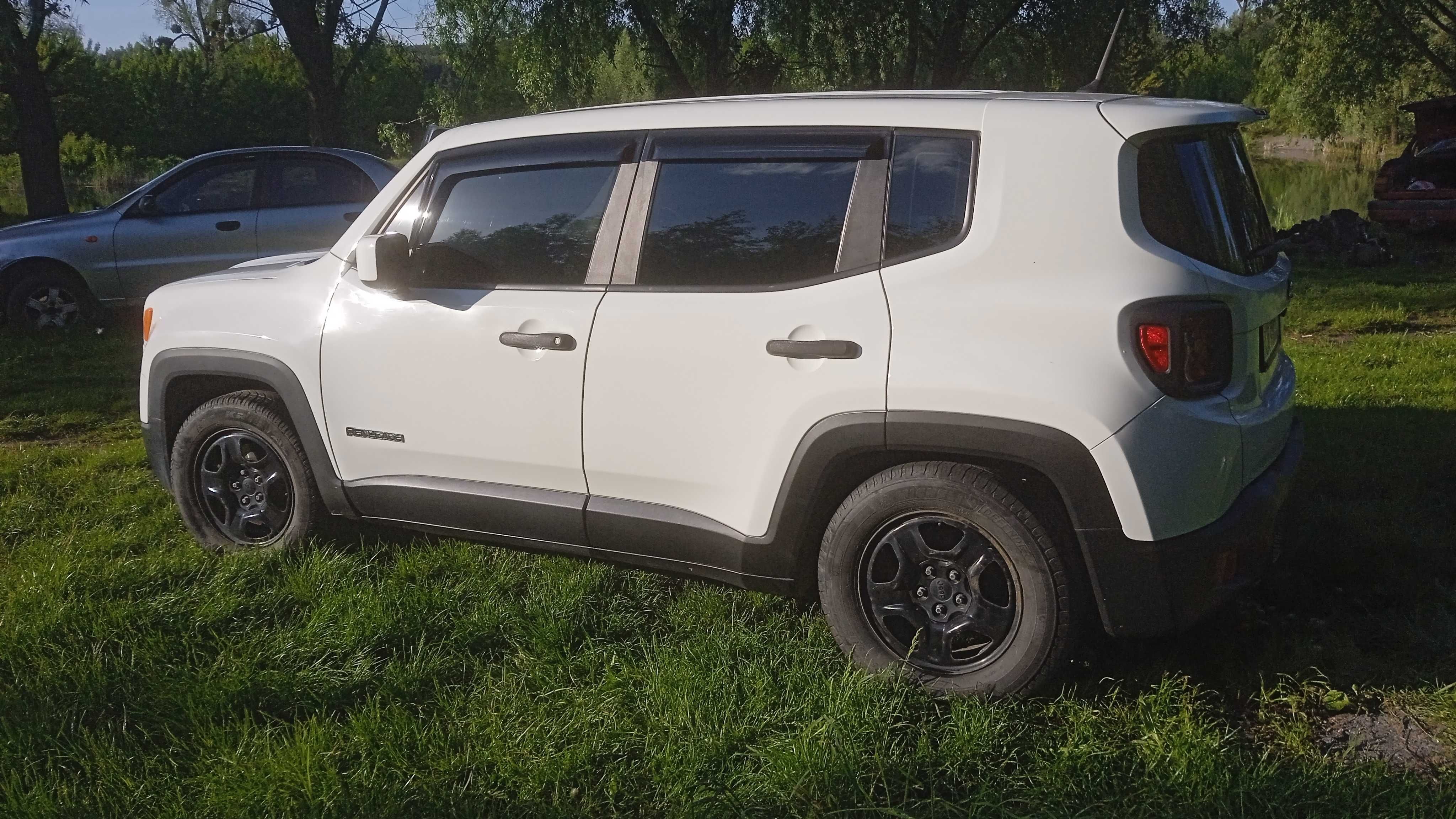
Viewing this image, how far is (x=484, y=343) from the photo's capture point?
3.96 meters

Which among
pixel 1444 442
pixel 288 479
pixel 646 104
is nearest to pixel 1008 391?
pixel 646 104

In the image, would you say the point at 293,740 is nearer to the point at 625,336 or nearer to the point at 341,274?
the point at 625,336

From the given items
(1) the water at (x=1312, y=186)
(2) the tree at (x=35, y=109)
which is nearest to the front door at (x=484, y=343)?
(1) the water at (x=1312, y=186)

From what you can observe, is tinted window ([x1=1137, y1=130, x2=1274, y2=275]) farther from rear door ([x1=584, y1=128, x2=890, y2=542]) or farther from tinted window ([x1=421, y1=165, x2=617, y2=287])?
tinted window ([x1=421, y1=165, x2=617, y2=287])

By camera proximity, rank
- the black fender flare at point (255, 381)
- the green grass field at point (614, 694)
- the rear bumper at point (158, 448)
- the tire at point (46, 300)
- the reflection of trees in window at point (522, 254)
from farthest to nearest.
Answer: the tire at point (46, 300)
the rear bumper at point (158, 448)
the black fender flare at point (255, 381)
the reflection of trees in window at point (522, 254)
the green grass field at point (614, 694)

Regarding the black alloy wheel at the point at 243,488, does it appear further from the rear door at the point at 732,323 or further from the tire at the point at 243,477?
the rear door at the point at 732,323

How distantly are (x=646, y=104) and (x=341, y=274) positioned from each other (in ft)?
4.20

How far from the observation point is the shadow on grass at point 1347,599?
3631 millimetres

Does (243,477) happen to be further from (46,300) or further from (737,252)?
(46,300)

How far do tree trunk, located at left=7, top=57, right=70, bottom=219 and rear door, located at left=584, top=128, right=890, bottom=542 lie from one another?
17.2 m

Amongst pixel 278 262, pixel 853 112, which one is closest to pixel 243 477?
pixel 278 262

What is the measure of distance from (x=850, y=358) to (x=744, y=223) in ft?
1.95

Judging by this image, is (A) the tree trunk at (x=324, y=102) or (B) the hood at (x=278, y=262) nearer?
(B) the hood at (x=278, y=262)

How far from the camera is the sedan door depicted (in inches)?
395
